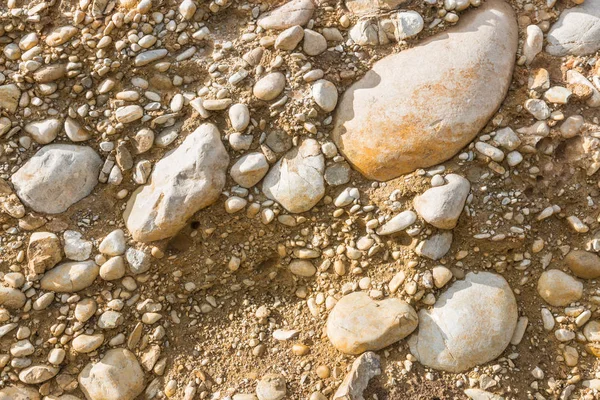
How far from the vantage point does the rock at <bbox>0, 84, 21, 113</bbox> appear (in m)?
2.68

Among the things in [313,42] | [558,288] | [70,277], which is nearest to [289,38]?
[313,42]

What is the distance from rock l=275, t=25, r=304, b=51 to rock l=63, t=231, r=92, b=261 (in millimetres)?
1190

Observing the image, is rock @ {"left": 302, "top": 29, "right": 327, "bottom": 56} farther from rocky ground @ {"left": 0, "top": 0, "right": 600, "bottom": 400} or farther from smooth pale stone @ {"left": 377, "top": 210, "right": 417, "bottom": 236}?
smooth pale stone @ {"left": 377, "top": 210, "right": 417, "bottom": 236}

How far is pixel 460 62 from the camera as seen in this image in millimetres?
2619

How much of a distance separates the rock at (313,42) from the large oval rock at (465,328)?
1181mm

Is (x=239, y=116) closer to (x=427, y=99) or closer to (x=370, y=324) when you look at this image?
(x=427, y=99)

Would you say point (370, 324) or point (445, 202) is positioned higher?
point (445, 202)

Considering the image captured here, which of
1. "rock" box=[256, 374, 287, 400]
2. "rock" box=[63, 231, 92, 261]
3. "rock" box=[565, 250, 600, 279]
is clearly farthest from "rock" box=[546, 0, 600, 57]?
"rock" box=[63, 231, 92, 261]

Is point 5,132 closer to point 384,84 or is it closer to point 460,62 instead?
point 384,84

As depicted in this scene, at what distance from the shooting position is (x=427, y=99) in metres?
2.58

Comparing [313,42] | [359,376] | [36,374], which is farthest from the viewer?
[313,42]

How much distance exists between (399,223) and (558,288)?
2.47 feet

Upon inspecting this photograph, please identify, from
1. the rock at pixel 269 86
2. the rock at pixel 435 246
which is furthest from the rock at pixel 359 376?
the rock at pixel 269 86

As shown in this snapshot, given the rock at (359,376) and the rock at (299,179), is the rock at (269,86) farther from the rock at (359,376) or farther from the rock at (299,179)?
the rock at (359,376)
